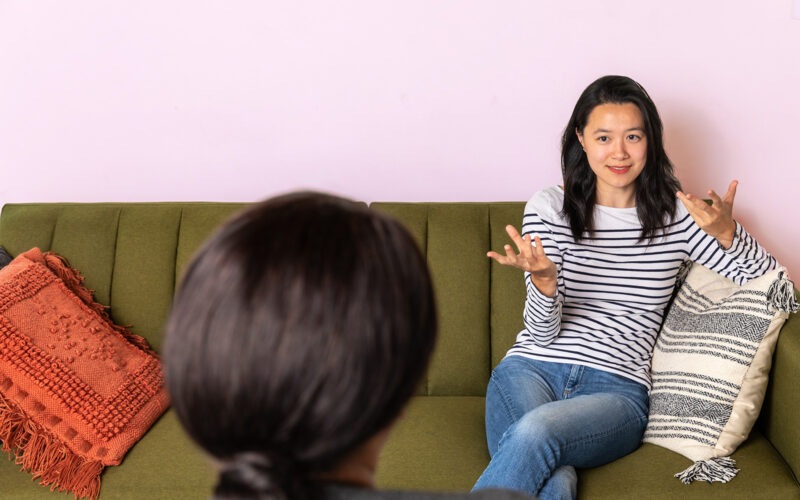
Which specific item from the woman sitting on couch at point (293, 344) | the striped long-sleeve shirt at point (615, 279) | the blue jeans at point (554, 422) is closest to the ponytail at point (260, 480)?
the woman sitting on couch at point (293, 344)

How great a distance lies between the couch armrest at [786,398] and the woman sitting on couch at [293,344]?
4.32 ft

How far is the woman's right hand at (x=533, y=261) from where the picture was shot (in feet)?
5.28

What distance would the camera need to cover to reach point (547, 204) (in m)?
1.94

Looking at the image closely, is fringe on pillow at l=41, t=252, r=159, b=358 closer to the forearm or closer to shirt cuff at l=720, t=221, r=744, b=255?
the forearm

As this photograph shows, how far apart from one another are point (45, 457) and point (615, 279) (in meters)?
1.40

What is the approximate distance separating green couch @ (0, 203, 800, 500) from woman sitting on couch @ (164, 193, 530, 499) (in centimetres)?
110

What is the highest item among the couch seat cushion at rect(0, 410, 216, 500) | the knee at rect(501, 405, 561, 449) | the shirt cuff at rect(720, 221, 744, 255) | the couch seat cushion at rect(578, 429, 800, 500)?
the shirt cuff at rect(720, 221, 744, 255)

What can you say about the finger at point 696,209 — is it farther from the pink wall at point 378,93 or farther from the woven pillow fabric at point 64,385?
the woven pillow fabric at point 64,385

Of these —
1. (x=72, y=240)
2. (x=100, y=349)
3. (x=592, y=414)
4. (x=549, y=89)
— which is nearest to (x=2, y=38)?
(x=72, y=240)

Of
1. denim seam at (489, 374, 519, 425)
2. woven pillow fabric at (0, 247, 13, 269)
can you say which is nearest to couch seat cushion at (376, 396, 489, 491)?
denim seam at (489, 374, 519, 425)

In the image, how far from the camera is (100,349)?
1.88m

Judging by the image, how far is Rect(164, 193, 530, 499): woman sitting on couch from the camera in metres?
0.57

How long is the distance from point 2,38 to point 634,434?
216cm

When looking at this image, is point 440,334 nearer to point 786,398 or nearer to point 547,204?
point 547,204
